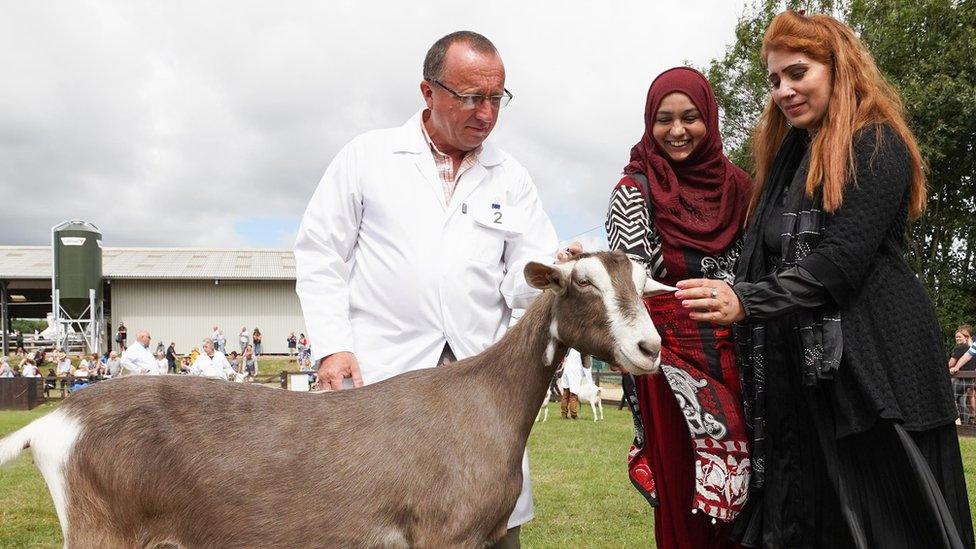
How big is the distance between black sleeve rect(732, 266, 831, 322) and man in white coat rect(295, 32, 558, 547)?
1.16m

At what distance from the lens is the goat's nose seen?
3529 mm

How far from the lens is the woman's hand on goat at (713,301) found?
12.3 ft

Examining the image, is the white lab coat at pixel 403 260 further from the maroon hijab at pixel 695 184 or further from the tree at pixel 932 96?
the tree at pixel 932 96

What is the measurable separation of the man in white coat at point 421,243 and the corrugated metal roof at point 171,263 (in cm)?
4762

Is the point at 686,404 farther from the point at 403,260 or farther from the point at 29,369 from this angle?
the point at 29,369

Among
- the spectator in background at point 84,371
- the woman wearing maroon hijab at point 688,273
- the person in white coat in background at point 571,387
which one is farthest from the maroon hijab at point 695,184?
the spectator in background at point 84,371

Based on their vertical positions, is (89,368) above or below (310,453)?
above

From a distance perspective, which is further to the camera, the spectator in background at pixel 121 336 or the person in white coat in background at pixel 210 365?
the spectator in background at pixel 121 336

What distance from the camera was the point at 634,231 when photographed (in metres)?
4.52

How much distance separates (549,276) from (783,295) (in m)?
1.14

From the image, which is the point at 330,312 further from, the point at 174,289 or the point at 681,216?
the point at 174,289

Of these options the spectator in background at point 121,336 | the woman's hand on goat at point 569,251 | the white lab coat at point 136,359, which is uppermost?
the spectator in background at point 121,336

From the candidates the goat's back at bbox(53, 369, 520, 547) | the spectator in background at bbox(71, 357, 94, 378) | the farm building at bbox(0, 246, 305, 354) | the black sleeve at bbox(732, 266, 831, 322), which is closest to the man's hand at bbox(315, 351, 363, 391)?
the goat's back at bbox(53, 369, 520, 547)

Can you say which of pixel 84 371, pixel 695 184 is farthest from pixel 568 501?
pixel 84 371
